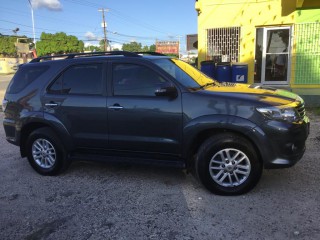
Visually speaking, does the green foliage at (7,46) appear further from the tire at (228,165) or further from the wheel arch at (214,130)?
the tire at (228,165)

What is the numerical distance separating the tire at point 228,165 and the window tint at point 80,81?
5.81 ft

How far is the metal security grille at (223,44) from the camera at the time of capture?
11.5 meters

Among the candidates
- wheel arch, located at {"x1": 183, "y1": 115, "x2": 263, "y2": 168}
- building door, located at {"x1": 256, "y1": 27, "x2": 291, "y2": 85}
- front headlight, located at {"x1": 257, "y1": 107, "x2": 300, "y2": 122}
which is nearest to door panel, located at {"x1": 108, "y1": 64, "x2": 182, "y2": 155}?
wheel arch, located at {"x1": 183, "y1": 115, "x2": 263, "y2": 168}

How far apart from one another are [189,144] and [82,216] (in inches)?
61.5

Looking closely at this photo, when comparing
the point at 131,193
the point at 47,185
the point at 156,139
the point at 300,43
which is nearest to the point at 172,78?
the point at 156,139

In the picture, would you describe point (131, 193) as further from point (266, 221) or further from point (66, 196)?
point (266, 221)

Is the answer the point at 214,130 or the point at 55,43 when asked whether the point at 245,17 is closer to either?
the point at 214,130

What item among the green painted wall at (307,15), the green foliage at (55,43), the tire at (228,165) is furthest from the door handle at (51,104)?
the green foliage at (55,43)

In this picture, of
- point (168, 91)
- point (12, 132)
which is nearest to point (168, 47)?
point (12, 132)

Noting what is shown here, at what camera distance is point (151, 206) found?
403 centimetres

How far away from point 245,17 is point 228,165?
8.25 m

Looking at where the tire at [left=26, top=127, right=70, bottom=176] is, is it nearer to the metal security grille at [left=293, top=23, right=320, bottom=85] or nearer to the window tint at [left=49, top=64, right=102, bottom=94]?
the window tint at [left=49, top=64, right=102, bottom=94]

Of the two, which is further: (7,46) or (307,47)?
(7,46)

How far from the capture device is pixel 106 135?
4.72m
